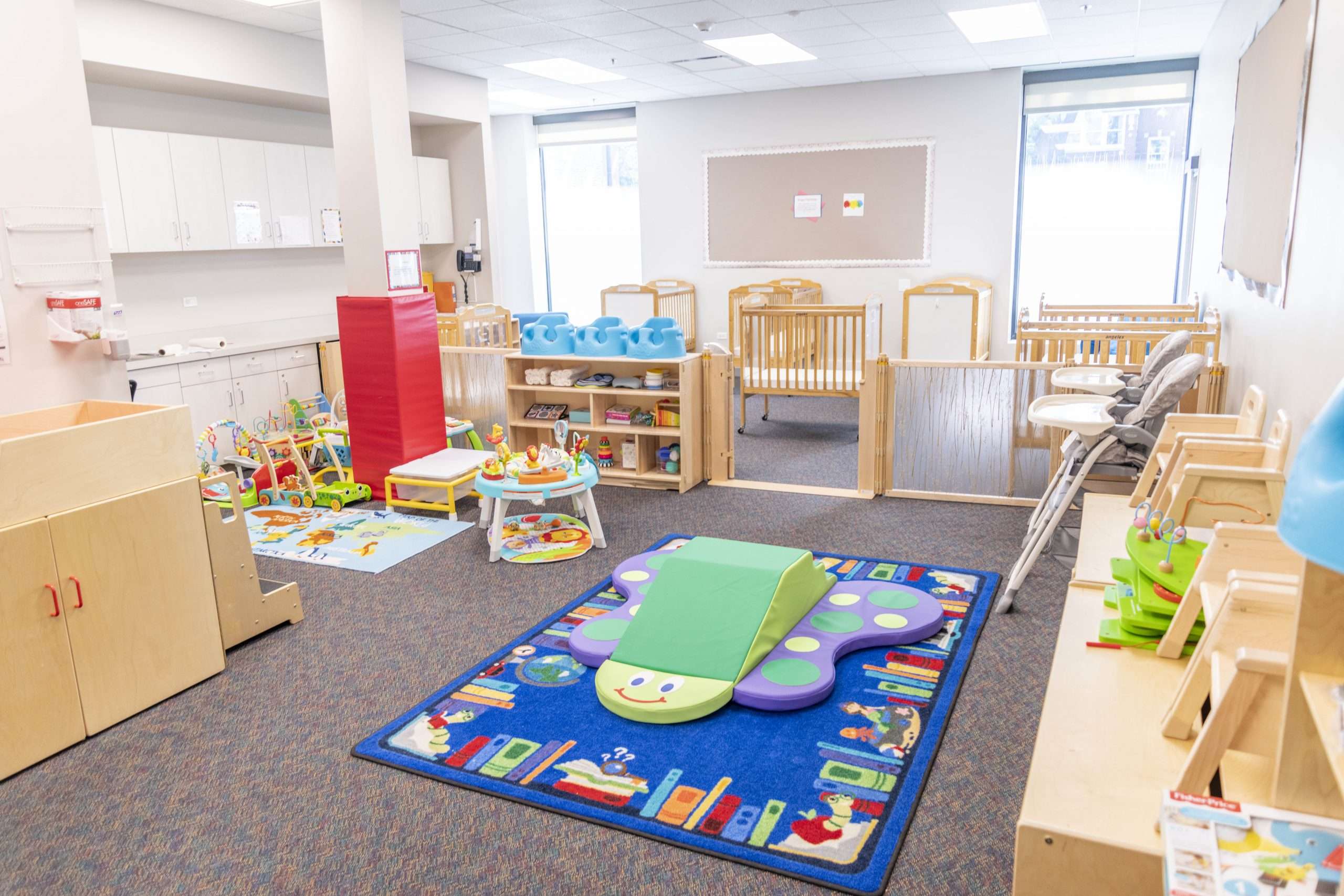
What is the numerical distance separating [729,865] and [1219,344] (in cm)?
462

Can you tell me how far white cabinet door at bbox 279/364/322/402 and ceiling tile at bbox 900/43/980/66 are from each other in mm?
5186

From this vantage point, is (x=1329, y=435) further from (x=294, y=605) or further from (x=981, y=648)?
(x=294, y=605)

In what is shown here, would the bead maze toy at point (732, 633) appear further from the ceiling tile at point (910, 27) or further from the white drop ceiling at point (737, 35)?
the ceiling tile at point (910, 27)

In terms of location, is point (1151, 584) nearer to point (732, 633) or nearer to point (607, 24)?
point (732, 633)

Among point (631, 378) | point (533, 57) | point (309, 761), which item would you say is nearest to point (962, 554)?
point (631, 378)

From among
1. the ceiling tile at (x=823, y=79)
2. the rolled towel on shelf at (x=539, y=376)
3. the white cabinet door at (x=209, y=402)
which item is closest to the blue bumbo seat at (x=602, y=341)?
the rolled towel on shelf at (x=539, y=376)

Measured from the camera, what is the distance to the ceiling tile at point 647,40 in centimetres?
650

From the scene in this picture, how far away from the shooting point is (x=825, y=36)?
21.9ft

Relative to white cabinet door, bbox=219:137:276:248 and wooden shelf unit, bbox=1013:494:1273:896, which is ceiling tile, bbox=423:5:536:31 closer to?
white cabinet door, bbox=219:137:276:248

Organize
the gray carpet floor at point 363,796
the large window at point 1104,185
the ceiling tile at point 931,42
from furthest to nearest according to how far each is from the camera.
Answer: the large window at point 1104,185 < the ceiling tile at point 931,42 < the gray carpet floor at point 363,796

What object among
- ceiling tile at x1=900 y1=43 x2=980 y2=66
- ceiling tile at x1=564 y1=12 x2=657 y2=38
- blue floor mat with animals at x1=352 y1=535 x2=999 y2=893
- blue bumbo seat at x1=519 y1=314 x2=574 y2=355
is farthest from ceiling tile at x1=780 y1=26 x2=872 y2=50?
blue floor mat with animals at x1=352 y1=535 x2=999 y2=893

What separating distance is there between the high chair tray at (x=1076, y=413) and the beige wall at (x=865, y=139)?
5038mm

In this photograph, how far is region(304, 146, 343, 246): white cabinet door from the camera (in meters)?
7.08

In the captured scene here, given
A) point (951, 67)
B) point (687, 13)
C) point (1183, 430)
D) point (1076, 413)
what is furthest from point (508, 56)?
point (1183, 430)
